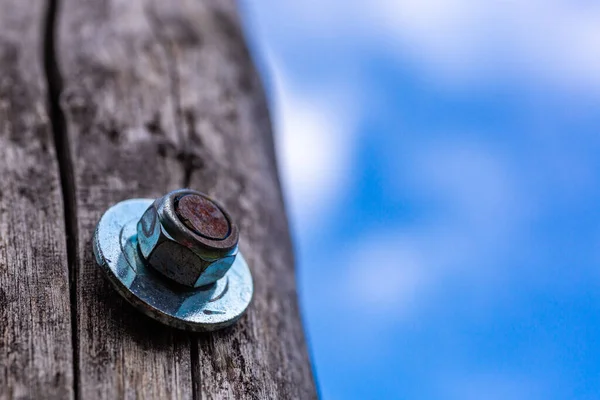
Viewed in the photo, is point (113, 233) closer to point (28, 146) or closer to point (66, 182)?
point (66, 182)

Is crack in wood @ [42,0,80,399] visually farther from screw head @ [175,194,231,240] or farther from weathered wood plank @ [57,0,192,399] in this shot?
screw head @ [175,194,231,240]

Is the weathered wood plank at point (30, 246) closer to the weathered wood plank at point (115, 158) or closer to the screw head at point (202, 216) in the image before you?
the weathered wood plank at point (115, 158)

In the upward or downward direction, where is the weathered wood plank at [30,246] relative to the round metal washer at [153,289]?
downward

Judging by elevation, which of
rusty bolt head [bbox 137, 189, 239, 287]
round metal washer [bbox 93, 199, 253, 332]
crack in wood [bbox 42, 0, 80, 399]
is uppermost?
rusty bolt head [bbox 137, 189, 239, 287]

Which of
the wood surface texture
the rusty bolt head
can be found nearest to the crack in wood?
the wood surface texture

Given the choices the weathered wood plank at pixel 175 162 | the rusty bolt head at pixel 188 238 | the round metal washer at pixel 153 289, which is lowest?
the weathered wood plank at pixel 175 162

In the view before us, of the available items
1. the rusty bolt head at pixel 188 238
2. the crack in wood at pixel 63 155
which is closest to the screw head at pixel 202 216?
the rusty bolt head at pixel 188 238

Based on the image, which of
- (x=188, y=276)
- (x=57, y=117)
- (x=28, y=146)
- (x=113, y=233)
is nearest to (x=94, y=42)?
(x=57, y=117)
